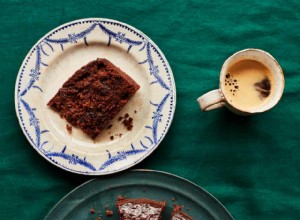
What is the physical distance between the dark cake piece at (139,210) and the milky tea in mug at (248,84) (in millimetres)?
934

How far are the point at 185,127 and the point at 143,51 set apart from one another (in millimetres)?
653

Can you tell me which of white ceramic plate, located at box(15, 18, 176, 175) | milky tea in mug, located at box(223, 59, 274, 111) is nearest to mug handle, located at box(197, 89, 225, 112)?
milky tea in mug, located at box(223, 59, 274, 111)

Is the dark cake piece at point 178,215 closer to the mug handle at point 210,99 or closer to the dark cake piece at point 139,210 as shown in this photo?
the dark cake piece at point 139,210

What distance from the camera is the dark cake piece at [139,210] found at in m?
3.38

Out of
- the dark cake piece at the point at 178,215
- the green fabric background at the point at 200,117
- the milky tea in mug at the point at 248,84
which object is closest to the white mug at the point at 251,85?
the milky tea in mug at the point at 248,84

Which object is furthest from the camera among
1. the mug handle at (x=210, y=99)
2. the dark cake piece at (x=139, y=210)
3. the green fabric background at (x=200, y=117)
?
the green fabric background at (x=200, y=117)

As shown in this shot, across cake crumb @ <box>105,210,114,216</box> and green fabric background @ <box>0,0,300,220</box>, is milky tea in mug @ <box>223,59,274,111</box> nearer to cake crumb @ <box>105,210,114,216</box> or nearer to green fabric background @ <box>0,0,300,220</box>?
green fabric background @ <box>0,0,300,220</box>

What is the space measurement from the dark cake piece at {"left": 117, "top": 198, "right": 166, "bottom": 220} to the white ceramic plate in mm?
265

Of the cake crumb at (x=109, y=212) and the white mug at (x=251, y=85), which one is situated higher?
the white mug at (x=251, y=85)

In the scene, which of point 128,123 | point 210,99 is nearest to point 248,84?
point 210,99

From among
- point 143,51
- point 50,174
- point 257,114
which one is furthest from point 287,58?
point 50,174

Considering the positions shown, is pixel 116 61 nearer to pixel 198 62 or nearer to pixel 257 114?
pixel 198 62

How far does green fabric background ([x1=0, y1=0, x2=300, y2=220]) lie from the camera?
354 cm

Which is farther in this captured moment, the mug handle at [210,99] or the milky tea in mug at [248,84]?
the milky tea in mug at [248,84]
